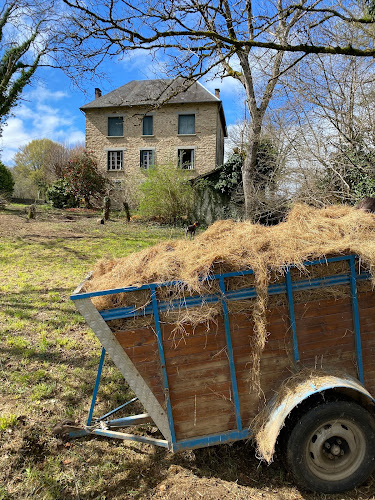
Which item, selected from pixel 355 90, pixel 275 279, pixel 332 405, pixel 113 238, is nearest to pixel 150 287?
pixel 275 279

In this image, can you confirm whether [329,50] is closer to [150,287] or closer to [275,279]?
[275,279]

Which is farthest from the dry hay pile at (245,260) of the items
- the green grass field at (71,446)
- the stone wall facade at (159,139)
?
the stone wall facade at (159,139)

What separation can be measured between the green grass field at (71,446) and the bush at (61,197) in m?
19.6

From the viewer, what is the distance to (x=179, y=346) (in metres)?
2.61

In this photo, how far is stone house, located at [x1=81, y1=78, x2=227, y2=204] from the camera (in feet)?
92.3

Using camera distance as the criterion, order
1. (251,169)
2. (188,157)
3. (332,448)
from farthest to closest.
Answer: (188,157)
(251,169)
(332,448)

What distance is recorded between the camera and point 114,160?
30.0 meters

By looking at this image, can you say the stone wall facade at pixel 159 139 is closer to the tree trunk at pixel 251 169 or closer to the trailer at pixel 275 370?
the tree trunk at pixel 251 169

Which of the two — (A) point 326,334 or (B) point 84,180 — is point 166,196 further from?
(A) point 326,334

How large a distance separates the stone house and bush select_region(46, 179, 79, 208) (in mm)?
3677

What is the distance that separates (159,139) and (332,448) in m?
28.9

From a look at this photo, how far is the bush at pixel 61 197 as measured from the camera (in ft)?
84.4

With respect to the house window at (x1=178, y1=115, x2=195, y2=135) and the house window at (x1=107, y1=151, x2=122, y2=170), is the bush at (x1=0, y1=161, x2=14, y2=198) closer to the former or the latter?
the house window at (x1=107, y1=151, x2=122, y2=170)

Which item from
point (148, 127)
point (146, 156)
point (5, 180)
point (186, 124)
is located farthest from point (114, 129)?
point (5, 180)
